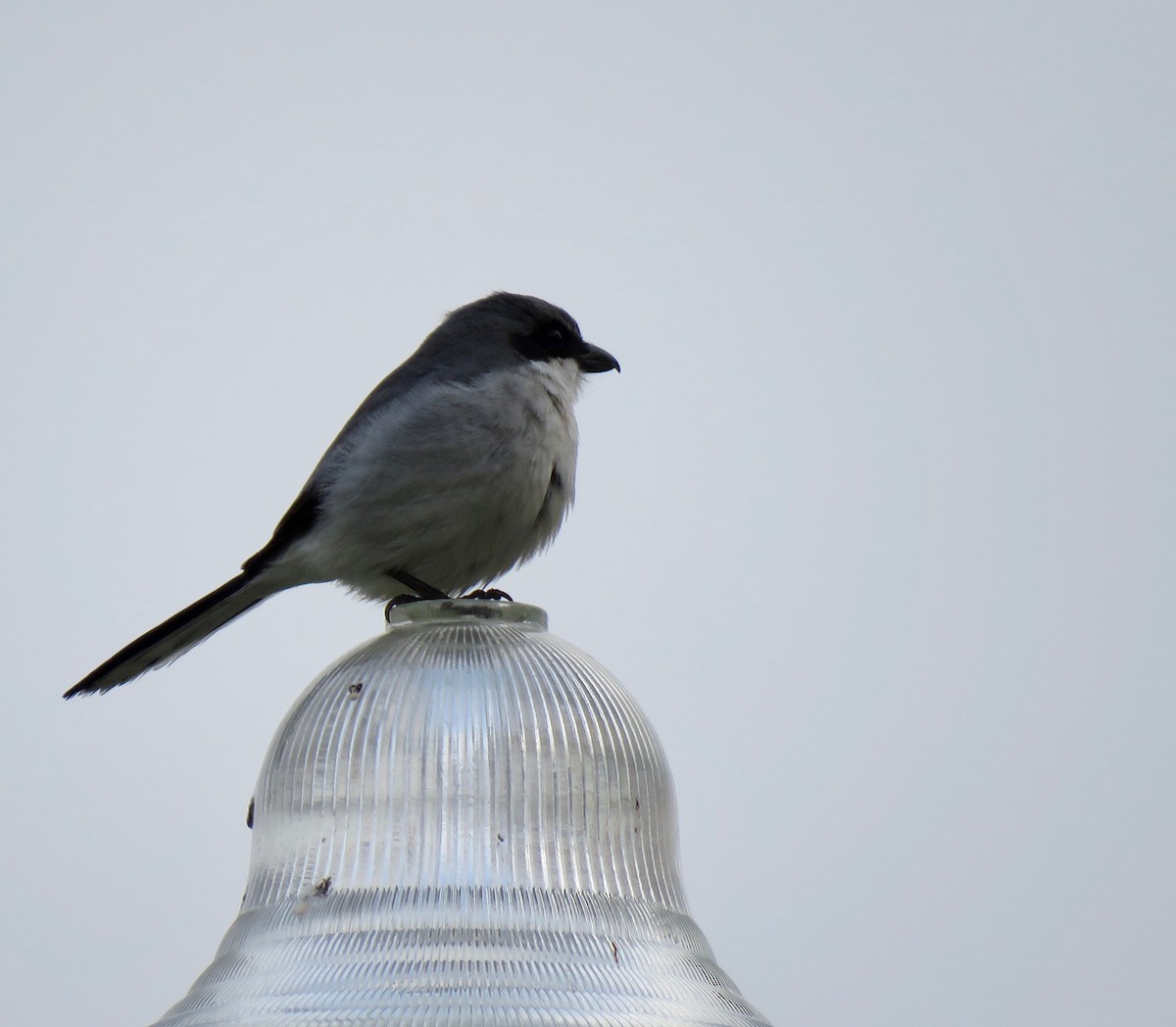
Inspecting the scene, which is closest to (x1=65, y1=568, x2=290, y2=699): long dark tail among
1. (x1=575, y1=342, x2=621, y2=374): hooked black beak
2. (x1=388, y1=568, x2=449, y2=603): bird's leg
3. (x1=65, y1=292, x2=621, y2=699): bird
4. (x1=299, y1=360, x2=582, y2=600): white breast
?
(x1=65, y1=292, x2=621, y2=699): bird

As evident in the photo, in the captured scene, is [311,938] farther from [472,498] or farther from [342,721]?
[472,498]

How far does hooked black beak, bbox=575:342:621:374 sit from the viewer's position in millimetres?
5012

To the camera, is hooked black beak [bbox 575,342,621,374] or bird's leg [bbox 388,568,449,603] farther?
hooked black beak [bbox 575,342,621,374]

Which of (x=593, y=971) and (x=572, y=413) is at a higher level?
(x=572, y=413)

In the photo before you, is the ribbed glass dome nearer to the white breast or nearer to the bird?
the bird

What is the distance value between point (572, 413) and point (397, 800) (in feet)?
7.77

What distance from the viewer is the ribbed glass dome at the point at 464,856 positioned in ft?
7.48

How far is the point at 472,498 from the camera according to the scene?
167 inches

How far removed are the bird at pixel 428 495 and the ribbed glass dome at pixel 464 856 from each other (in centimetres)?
124

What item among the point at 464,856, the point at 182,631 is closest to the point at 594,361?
the point at 182,631

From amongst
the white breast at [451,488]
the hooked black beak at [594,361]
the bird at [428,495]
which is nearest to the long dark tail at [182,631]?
the bird at [428,495]

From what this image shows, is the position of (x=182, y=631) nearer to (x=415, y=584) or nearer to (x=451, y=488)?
(x=415, y=584)

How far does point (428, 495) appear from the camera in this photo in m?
4.26

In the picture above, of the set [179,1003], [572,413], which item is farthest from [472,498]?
[179,1003]
